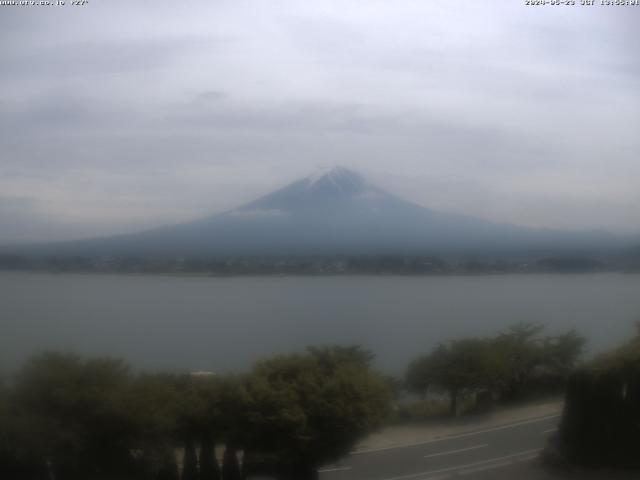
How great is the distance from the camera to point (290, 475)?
3973mm

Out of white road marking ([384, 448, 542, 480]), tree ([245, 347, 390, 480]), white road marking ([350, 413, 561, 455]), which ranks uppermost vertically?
tree ([245, 347, 390, 480])

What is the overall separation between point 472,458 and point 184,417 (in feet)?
5.79

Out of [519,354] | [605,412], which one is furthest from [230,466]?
[605,412]

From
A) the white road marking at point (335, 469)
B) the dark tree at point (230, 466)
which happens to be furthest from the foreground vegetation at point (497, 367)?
the dark tree at point (230, 466)

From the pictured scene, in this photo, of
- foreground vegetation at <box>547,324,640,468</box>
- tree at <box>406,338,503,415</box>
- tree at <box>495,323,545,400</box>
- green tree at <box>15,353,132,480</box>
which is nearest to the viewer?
green tree at <box>15,353,132,480</box>

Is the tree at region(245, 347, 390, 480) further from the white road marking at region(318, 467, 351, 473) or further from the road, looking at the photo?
the road

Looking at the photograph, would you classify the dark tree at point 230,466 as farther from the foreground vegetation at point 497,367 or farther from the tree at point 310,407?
the foreground vegetation at point 497,367

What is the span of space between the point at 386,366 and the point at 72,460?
1.75 meters

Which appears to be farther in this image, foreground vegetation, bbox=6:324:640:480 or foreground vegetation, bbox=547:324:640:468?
foreground vegetation, bbox=547:324:640:468

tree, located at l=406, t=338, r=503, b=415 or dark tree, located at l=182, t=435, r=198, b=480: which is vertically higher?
Answer: tree, located at l=406, t=338, r=503, b=415

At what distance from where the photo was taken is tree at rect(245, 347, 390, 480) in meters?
3.79

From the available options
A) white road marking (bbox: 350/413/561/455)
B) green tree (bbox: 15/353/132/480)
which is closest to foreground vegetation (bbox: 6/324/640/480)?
green tree (bbox: 15/353/132/480)

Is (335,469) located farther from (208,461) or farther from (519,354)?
(519,354)

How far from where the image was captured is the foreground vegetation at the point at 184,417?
12.0 feet
